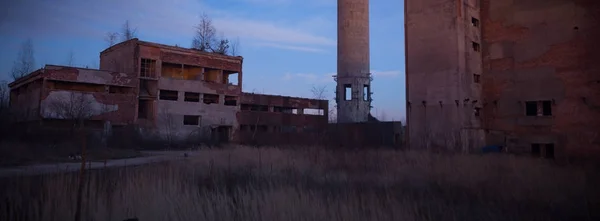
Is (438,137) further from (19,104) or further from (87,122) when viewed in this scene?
(19,104)

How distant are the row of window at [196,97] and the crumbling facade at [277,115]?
153cm

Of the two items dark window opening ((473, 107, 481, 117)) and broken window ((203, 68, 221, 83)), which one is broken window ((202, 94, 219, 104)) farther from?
dark window opening ((473, 107, 481, 117))

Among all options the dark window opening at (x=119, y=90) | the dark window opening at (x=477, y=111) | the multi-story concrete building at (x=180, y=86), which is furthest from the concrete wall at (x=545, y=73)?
the dark window opening at (x=119, y=90)

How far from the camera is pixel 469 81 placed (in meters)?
24.0

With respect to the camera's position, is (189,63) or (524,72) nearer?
(524,72)

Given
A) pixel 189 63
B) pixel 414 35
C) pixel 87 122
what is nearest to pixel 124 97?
pixel 87 122

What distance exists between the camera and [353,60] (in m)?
45.5

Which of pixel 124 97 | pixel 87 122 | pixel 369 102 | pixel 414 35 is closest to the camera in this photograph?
pixel 414 35

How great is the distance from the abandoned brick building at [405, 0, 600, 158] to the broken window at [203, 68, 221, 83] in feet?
80.6

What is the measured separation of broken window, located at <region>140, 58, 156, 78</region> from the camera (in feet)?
129

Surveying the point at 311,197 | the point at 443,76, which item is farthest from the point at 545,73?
the point at 311,197

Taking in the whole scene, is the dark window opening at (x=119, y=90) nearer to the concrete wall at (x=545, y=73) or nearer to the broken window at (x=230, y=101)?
the broken window at (x=230, y=101)

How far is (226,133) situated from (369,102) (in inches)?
643

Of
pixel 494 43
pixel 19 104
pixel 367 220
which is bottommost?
pixel 367 220
